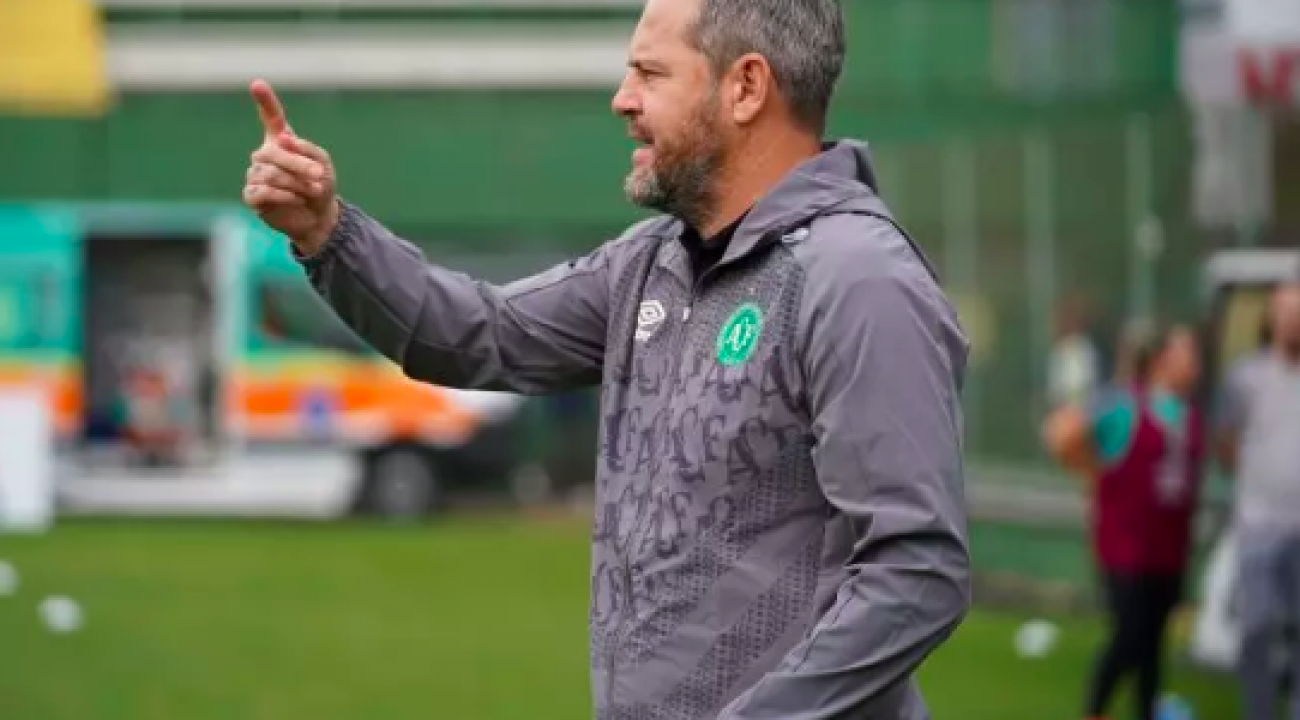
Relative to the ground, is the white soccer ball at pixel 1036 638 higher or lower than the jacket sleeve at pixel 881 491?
lower

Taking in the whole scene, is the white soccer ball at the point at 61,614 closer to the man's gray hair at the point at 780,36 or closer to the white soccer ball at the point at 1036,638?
the white soccer ball at the point at 1036,638

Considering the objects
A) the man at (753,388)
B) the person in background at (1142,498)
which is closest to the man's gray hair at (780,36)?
the man at (753,388)

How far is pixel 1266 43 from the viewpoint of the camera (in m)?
Answer: 11.8

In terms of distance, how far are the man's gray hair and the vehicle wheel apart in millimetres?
22087

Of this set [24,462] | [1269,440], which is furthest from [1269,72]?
[24,462]

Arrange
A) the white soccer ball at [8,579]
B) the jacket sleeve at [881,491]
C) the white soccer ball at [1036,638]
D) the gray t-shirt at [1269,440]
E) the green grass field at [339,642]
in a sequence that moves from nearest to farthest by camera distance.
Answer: the jacket sleeve at [881,491]
the gray t-shirt at [1269,440]
the green grass field at [339,642]
the white soccer ball at [1036,638]
the white soccer ball at [8,579]

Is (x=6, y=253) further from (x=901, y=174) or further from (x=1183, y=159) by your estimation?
(x=1183, y=159)

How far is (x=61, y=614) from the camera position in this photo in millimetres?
16141

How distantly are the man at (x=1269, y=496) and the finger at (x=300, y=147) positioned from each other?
686cm

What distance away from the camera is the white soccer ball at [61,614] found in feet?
51.1

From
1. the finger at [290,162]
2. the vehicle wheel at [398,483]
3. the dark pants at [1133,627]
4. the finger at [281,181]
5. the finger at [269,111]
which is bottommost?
the vehicle wheel at [398,483]

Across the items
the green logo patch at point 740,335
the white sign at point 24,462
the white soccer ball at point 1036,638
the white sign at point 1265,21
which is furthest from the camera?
the white sign at point 24,462

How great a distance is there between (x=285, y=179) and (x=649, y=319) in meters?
0.53

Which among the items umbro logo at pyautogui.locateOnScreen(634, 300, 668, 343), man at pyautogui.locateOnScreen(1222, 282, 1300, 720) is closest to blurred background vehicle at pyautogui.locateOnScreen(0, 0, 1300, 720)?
man at pyautogui.locateOnScreen(1222, 282, 1300, 720)
